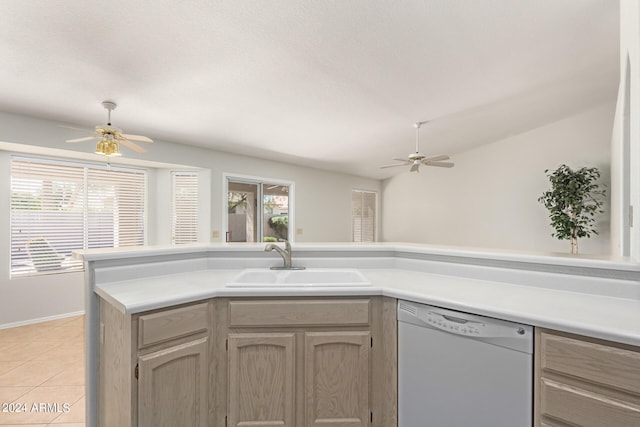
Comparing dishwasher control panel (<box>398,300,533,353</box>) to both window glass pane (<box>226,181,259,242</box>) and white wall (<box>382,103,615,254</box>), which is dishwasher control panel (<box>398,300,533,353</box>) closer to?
window glass pane (<box>226,181,259,242</box>)

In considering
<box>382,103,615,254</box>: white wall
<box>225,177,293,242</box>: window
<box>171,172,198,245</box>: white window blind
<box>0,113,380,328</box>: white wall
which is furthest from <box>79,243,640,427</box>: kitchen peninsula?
<box>382,103,615,254</box>: white wall

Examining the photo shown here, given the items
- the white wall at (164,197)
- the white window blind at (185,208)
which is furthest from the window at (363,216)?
the white window blind at (185,208)

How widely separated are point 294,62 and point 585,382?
2557 millimetres

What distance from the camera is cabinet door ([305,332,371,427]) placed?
5.03 feet

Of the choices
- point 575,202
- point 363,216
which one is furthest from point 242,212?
point 575,202

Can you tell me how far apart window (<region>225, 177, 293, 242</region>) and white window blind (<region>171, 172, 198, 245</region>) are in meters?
0.47

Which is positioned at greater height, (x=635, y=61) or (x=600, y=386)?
(x=635, y=61)

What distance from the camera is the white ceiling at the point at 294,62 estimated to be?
197 centimetres

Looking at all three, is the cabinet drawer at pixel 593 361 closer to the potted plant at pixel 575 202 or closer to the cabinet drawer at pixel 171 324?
the cabinet drawer at pixel 171 324

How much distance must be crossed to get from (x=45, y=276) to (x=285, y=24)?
13.2 ft

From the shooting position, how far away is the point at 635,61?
1.40m

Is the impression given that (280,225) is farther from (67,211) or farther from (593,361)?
(593,361)

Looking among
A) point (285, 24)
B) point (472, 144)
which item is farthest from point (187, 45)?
point (472, 144)

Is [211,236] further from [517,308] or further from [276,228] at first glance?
[517,308]
